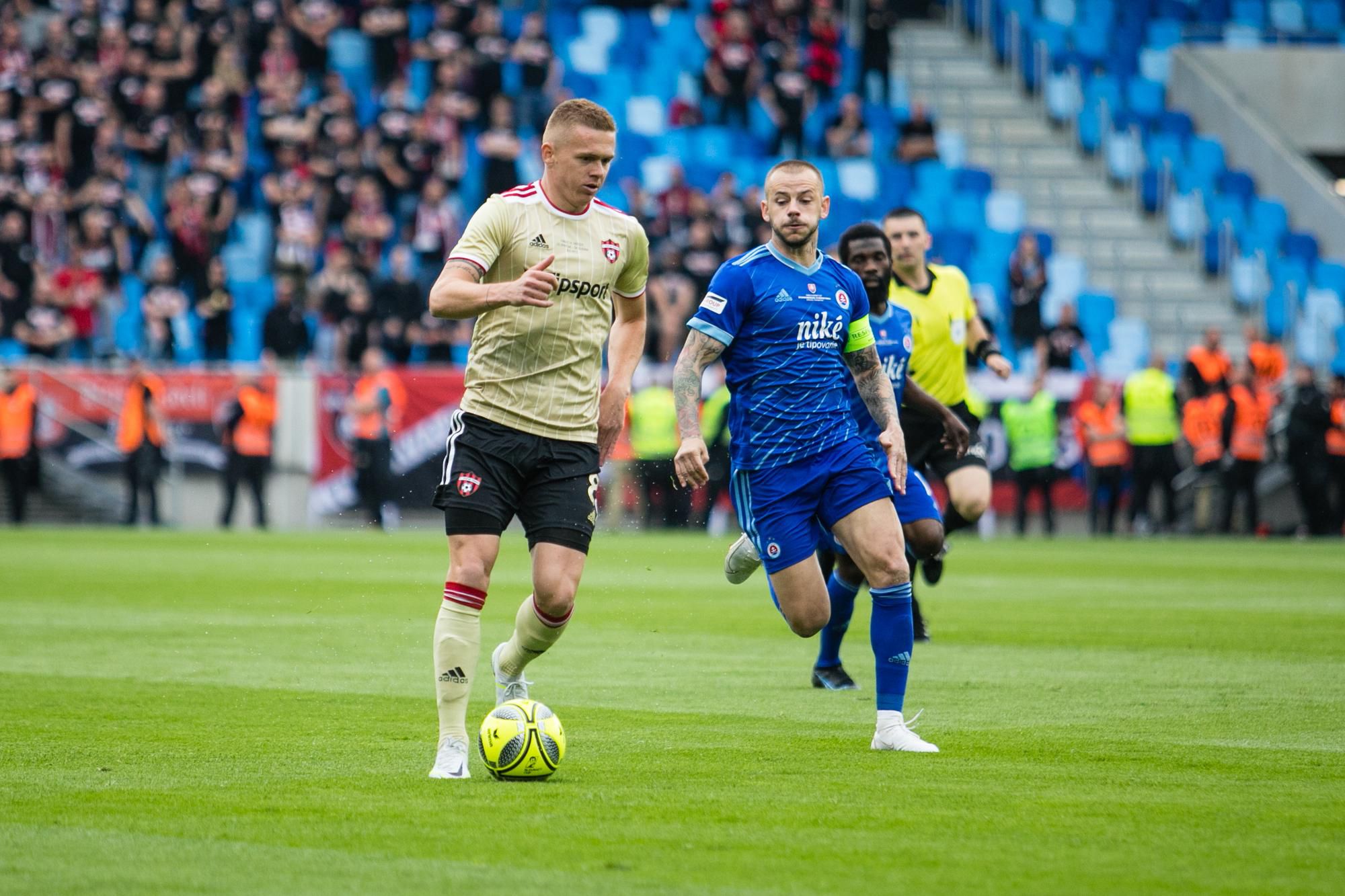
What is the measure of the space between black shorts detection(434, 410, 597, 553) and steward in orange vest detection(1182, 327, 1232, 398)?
778 inches

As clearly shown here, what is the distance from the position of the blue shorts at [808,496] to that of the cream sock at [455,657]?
1.47m

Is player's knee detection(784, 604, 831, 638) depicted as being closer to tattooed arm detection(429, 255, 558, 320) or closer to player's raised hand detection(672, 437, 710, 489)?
player's raised hand detection(672, 437, 710, 489)

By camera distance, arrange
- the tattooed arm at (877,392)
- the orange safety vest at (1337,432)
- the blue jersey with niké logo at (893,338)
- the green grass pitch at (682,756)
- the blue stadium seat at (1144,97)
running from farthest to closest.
A: the blue stadium seat at (1144,97)
the orange safety vest at (1337,432)
the blue jersey with niké logo at (893,338)
the tattooed arm at (877,392)
the green grass pitch at (682,756)

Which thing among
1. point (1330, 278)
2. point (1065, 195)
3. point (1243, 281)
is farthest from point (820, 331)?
point (1065, 195)

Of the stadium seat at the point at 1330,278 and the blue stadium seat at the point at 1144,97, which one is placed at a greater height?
the blue stadium seat at the point at 1144,97

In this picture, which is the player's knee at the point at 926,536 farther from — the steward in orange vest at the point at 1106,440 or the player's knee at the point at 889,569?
the steward in orange vest at the point at 1106,440

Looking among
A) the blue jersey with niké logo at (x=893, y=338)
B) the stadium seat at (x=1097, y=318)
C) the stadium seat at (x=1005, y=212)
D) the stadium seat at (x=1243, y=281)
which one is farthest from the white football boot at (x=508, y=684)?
the stadium seat at (x=1243, y=281)

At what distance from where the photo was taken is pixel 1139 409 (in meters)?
25.0

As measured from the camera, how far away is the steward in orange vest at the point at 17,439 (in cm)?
2555

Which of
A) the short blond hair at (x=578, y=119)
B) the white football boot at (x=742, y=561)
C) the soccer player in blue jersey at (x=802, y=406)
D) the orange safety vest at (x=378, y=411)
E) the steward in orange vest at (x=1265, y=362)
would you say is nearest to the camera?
the short blond hair at (x=578, y=119)

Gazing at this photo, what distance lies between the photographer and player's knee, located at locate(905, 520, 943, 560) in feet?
31.8

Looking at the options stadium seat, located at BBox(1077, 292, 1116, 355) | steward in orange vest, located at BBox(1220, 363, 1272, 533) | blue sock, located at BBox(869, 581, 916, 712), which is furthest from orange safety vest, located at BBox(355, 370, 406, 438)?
blue sock, located at BBox(869, 581, 916, 712)

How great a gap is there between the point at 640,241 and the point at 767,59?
2348 centimetres

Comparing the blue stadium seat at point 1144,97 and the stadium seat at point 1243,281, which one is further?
the blue stadium seat at point 1144,97
